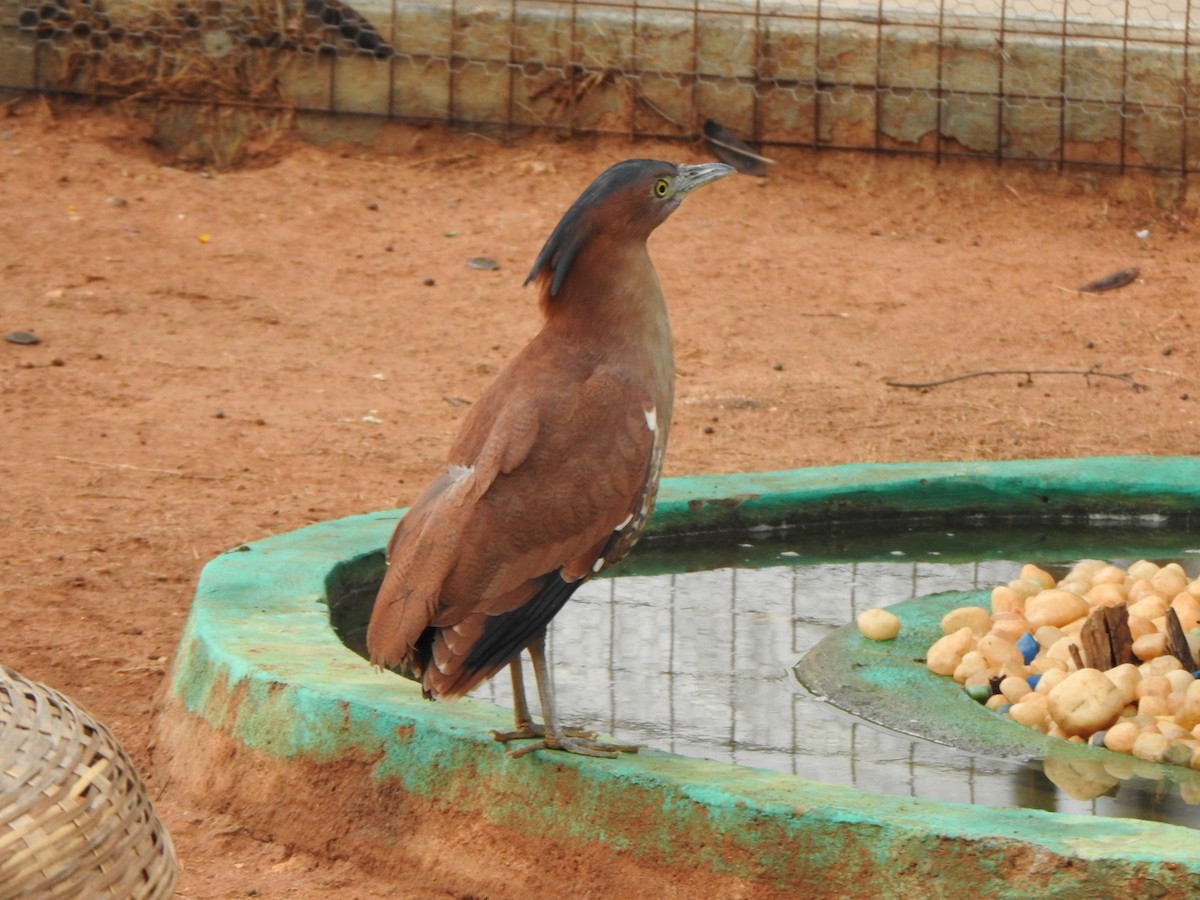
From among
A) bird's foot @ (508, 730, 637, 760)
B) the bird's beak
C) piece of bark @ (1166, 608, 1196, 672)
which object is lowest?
piece of bark @ (1166, 608, 1196, 672)

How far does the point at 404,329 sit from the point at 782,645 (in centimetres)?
437

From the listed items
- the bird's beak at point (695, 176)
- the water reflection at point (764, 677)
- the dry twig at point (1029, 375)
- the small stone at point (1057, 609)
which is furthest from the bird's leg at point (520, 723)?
the dry twig at point (1029, 375)

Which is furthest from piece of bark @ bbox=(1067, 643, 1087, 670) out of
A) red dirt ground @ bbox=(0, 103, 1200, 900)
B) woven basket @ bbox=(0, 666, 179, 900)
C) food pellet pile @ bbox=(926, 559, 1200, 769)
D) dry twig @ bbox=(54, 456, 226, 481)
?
dry twig @ bbox=(54, 456, 226, 481)

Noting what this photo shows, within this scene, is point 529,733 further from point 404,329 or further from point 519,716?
point 404,329

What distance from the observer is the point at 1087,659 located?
3.96m

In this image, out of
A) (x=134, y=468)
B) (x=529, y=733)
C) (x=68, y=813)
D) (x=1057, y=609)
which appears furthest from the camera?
(x=134, y=468)

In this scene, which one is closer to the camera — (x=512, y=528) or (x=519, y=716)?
(x=512, y=528)

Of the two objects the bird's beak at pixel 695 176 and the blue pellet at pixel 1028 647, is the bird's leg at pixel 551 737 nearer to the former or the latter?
the bird's beak at pixel 695 176

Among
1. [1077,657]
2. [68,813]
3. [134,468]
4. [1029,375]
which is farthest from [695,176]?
[1029,375]

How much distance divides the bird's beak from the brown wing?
448 mm

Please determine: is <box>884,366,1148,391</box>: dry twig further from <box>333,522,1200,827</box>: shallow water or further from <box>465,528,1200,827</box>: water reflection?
<box>465,528,1200,827</box>: water reflection

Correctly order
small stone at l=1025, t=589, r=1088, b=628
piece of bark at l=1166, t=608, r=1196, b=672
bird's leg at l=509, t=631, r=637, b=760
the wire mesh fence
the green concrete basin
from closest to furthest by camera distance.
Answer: the green concrete basin → bird's leg at l=509, t=631, r=637, b=760 → piece of bark at l=1166, t=608, r=1196, b=672 → small stone at l=1025, t=589, r=1088, b=628 → the wire mesh fence

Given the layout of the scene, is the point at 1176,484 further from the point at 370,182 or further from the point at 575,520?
the point at 370,182

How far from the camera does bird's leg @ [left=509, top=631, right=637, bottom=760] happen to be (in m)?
3.24
